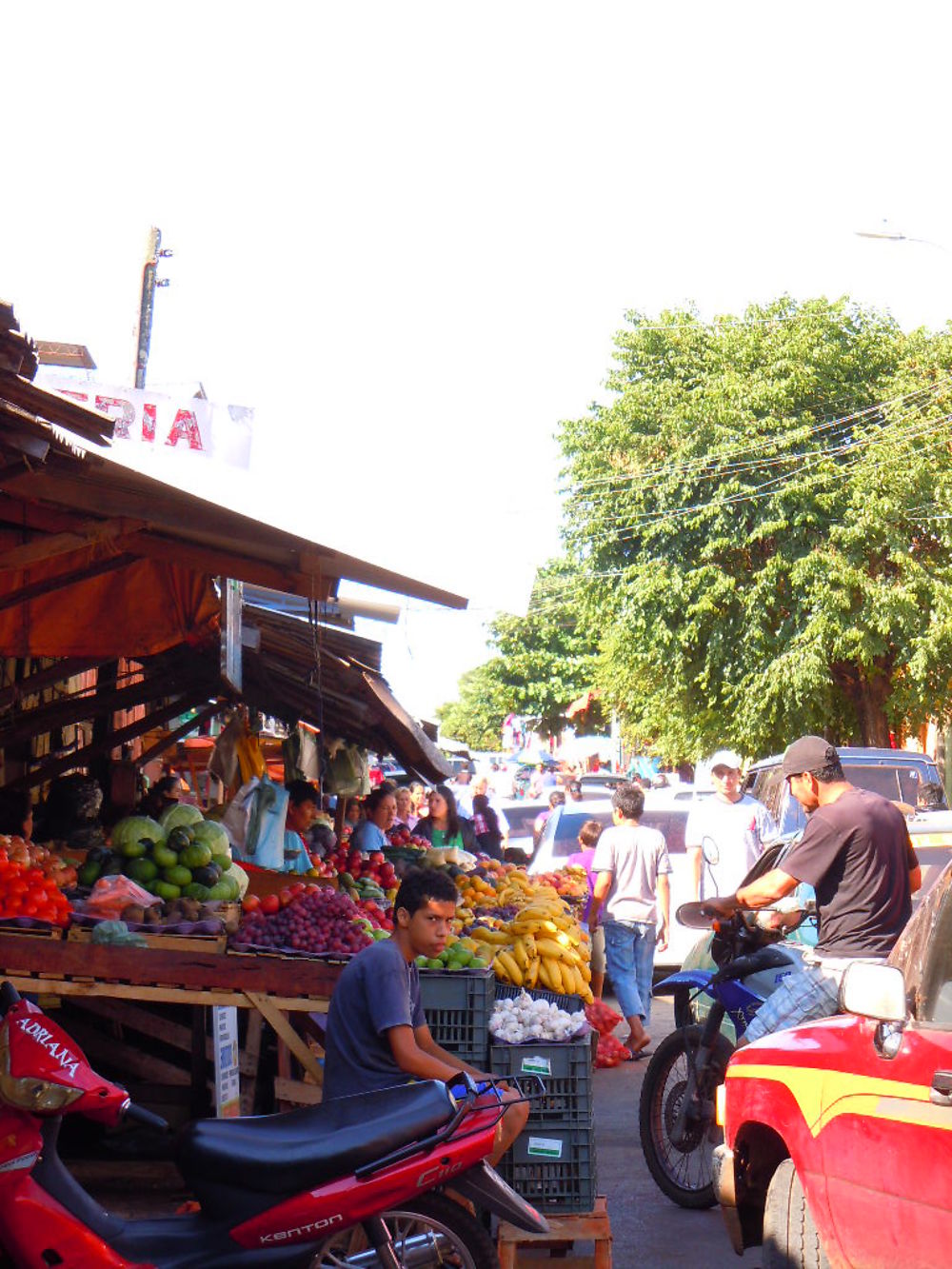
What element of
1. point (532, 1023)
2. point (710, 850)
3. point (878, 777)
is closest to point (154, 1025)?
point (532, 1023)

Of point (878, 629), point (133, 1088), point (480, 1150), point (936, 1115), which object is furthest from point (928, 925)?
point (878, 629)

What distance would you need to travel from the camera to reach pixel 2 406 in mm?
4680

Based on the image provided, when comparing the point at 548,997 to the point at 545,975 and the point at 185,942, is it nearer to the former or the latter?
the point at 545,975

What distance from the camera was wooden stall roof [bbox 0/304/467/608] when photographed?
4781 mm

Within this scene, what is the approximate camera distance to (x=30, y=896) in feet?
22.1

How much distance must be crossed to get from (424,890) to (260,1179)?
132cm

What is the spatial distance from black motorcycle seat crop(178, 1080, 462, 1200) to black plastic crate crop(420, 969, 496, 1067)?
5.51 feet

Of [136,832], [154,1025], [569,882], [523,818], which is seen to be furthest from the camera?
[523,818]

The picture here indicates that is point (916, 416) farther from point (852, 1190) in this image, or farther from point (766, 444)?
point (852, 1190)

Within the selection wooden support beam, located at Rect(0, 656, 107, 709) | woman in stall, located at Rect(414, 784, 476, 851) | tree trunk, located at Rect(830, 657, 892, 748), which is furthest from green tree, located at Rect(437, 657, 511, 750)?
wooden support beam, located at Rect(0, 656, 107, 709)

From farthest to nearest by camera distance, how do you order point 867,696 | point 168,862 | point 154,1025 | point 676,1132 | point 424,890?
point 867,696 → point 168,862 → point 154,1025 → point 676,1132 → point 424,890

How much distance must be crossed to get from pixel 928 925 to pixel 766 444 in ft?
81.8

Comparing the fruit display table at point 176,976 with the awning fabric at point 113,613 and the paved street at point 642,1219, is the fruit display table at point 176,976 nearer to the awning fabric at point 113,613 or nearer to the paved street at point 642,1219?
the paved street at point 642,1219

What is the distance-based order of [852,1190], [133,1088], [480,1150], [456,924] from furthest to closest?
[456,924] < [133,1088] < [480,1150] < [852,1190]
